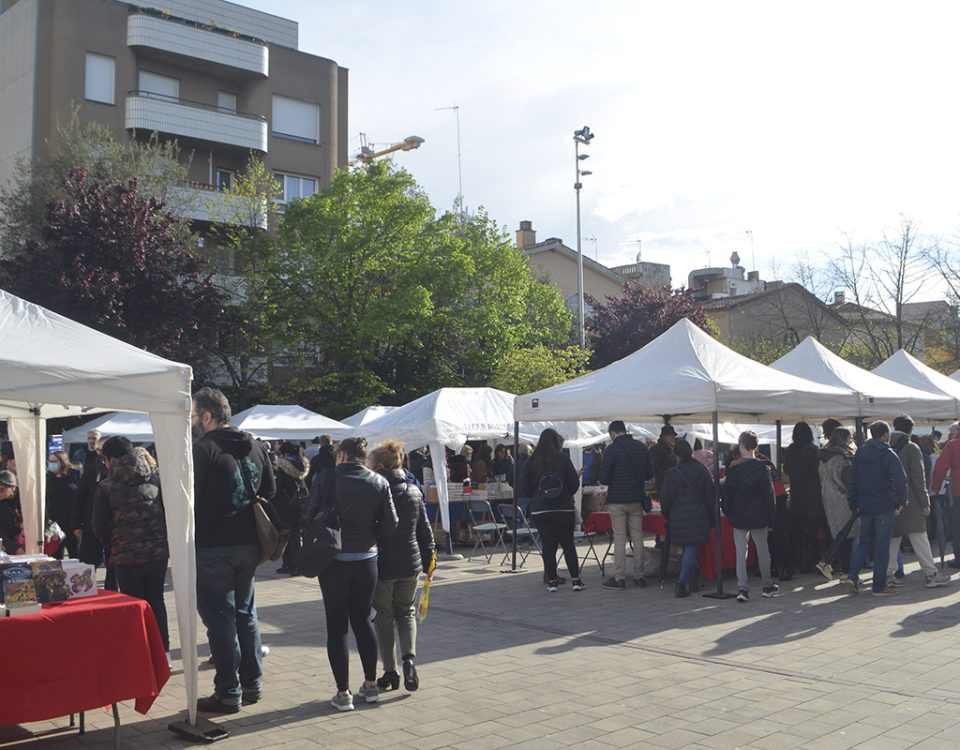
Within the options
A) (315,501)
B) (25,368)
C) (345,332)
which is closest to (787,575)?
(315,501)

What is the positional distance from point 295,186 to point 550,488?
24203 millimetres

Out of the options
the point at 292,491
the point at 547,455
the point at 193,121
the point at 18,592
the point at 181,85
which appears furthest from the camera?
the point at 181,85

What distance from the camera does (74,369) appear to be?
5332mm

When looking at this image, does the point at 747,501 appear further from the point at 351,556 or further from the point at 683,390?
the point at 351,556

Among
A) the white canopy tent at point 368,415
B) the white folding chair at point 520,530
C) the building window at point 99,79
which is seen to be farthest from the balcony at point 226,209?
the white folding chair at point 520,530

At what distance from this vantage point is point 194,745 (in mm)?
5391

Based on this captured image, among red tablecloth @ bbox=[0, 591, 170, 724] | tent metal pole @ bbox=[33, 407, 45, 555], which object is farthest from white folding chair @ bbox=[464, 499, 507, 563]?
red tablecloth @ bbox=[0, 591, 170, 724]

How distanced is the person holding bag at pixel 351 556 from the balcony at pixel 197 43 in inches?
1042

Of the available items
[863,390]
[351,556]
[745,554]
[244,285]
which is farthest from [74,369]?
[244,285]

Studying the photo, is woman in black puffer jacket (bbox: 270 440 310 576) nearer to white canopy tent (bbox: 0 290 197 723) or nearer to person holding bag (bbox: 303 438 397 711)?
person holding bag (bbox: 303 438 397 711)

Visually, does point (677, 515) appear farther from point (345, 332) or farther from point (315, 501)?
point (345, 332)

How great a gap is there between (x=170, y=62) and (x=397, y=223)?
380 inches

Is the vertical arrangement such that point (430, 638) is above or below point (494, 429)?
below

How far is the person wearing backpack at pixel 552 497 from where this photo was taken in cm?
1066
